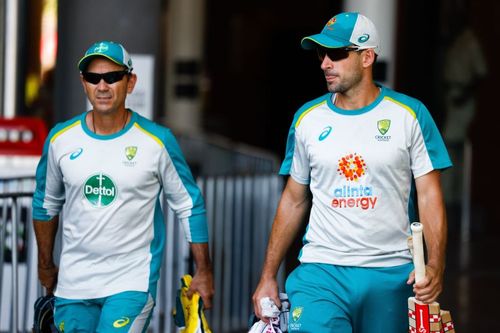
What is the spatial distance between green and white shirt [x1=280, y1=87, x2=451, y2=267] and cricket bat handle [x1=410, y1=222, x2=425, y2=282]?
348 mm

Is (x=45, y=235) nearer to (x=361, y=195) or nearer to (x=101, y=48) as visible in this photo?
(x=101, y=48)

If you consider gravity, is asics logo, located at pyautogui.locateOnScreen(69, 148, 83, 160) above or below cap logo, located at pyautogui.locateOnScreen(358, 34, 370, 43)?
below

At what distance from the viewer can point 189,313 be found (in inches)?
231

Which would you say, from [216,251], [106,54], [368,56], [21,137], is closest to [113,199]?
[106,54]

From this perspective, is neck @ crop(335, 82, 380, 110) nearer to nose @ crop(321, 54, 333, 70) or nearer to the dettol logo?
nose @ crop(321, 54, 333, 70)

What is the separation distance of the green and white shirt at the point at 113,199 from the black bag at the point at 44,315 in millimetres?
151

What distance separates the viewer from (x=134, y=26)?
28.7ft

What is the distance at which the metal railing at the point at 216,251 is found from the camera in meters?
7.50

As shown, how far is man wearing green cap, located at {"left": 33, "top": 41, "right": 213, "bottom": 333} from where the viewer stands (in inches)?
223

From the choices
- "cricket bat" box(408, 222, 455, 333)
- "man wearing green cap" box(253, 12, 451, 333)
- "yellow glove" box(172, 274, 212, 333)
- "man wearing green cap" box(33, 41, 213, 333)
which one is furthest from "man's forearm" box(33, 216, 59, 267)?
"cricket bat" box(408, 222, 455, 333)

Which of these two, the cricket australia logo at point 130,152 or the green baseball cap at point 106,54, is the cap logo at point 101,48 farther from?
the cricket australia logo at point 130,152

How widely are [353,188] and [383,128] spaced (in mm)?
302

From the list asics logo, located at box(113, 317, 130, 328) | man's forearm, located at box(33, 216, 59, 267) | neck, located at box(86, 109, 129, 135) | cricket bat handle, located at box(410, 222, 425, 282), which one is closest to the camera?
cricket bat handle, located at box(410, 222, 425, 282)

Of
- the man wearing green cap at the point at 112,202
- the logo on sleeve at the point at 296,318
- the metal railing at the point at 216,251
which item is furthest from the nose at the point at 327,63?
the metal railing at the point at 216,251
